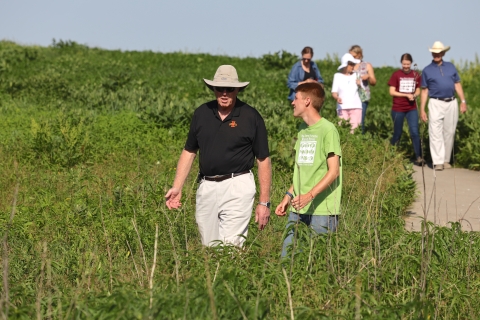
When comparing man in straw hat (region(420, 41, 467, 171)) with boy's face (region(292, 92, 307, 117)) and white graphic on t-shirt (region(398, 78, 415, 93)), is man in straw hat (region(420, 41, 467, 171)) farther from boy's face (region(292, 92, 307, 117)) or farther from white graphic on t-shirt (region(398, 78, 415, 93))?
boy's face (region(292, 92, 307, 117))

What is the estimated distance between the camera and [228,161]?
6.49 meters

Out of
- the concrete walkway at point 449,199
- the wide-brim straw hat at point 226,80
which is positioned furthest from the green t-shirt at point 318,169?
the concrete walkway at point 449,199

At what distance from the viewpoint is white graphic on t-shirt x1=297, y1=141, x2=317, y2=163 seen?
643 centimetres

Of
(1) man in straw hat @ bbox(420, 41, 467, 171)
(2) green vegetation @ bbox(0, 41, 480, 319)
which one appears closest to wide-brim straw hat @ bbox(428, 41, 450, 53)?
(1) man in straw hat @ bbox(420, 41, 467, 171)

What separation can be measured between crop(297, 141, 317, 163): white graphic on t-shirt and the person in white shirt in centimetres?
704

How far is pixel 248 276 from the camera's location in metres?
5.59

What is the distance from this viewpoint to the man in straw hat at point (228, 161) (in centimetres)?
646

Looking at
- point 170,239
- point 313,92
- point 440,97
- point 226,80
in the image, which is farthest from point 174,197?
point 440,97

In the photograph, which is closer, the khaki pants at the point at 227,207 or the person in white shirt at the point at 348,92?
the khaki pants at the point at 227,207

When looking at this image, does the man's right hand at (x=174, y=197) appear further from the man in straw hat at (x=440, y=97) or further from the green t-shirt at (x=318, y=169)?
the man in straw hat at (x=440, y=97)

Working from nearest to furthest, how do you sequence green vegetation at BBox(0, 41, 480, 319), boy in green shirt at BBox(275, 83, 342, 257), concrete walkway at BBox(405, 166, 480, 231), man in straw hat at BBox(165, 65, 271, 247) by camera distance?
green vegetation at BBox(0, 41, 480, 319) → boy in green shirt at BBox(275, 83, 342, 257) → man in straw hat at BBox(165, 65, 271, 247) → concrete walkway at BBox(405, 166, 480, 231)

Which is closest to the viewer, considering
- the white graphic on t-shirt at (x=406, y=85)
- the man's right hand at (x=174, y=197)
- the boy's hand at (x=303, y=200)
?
the boy's hand at (x=303, y=200)

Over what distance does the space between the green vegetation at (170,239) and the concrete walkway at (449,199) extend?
32 cm

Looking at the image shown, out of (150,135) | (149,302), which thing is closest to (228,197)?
(149,302)
